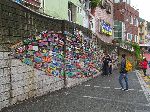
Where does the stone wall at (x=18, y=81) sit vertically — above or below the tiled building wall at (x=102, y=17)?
below

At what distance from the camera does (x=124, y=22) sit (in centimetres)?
5203

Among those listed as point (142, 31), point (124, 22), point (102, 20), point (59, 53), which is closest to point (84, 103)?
point (59, 53)

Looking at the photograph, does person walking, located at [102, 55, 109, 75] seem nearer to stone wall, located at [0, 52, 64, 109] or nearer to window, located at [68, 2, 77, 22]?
window, located at [68, 2, 77, 22]

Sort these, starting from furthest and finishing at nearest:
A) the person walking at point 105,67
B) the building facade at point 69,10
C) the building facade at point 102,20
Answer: the building facade at point 102,20 < the person walking at point 105,67 < the building facade at point 69,10

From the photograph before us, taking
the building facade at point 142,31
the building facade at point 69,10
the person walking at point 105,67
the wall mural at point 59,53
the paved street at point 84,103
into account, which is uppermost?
the building facade at point 142,31

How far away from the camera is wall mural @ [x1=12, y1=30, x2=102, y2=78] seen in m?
14.3

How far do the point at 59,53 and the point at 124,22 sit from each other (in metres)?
35.2

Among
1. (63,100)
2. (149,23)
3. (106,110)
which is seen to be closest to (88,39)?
(63,100)

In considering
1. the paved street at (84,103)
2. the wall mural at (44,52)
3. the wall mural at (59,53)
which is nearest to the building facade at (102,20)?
the wall mural at (59,53)

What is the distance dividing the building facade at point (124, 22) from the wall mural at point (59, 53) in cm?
2485

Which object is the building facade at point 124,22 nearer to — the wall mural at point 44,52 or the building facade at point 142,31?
the building facade at point 142,31

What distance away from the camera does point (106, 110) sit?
12148 mm

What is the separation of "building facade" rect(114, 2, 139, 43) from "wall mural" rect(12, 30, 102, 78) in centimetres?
2485

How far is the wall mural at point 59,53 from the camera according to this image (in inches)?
563
